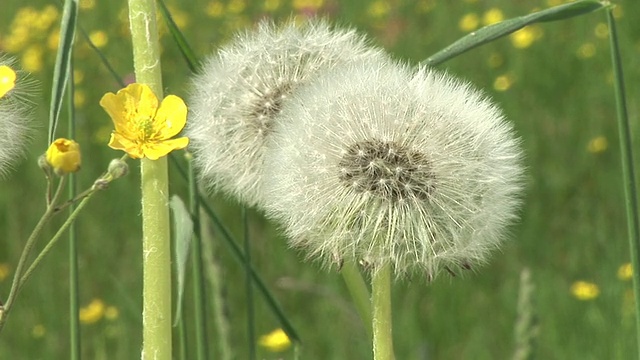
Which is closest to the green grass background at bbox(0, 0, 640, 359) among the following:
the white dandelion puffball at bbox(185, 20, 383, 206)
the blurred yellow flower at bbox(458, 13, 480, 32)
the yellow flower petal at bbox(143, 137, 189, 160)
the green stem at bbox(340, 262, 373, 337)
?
the blurred yellow flower at bbox(458, 13, 480, 32)

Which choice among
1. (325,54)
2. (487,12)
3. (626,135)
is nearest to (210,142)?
(325,54)

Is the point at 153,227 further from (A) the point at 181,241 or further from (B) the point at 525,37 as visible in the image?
(B) the point at 525,37

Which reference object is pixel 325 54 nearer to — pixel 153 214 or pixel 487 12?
pixel 153 214

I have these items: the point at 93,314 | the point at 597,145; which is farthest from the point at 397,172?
the point at 597,145

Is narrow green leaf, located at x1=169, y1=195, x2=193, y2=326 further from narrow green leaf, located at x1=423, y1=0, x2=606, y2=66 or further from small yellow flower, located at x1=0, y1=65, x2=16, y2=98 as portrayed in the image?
narrow green leaf, located at x1=423, y1=0, x2=606, y2=66

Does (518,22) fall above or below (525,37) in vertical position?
below

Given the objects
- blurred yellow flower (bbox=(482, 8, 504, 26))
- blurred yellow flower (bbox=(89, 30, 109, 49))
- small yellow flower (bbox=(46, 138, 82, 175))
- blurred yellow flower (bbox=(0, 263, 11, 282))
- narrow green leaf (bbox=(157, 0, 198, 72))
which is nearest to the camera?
small yellow flower (bbox=(46, 138, 82, 175))

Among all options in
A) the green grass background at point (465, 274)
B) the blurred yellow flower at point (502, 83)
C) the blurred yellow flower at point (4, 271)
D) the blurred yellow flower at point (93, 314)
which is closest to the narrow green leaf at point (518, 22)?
the green grass background at point (465, 274)
